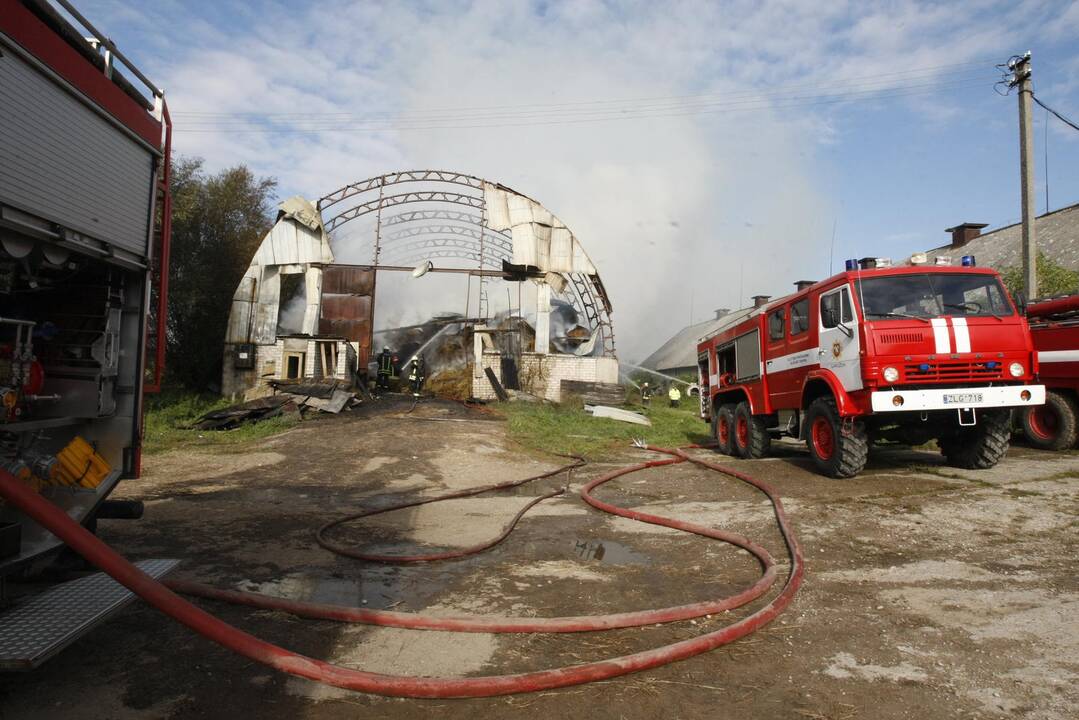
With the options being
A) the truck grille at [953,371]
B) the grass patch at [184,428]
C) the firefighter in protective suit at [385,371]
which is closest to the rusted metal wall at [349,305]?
the firefighter in protective suit at [385,371]

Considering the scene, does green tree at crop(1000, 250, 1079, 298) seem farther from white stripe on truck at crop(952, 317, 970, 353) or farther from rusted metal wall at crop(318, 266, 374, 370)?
rusted metal wall at crop(318, 266, 374, 370)

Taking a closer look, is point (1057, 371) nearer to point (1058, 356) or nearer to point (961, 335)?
Answer: point (1058, 356)

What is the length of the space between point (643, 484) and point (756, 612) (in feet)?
17.2

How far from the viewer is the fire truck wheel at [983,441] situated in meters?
7.89

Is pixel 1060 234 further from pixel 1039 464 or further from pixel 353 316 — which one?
pixel 353 316

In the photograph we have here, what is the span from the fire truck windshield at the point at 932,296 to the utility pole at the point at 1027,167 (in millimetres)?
6949

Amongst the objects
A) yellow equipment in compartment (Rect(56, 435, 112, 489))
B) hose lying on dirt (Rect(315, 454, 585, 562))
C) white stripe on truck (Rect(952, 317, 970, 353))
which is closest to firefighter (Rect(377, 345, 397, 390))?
hose lying on dirt (Rect(315, 454, 585, 562))

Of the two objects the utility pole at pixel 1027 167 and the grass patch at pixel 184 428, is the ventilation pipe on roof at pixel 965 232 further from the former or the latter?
the grass patch at pixel 184 428

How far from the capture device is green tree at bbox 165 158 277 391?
23156 millimetres

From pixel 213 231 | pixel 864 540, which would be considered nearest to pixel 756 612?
pixel 864 540

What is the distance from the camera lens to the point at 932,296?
7.75 metres

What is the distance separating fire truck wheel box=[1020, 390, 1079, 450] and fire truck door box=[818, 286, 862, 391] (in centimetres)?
477

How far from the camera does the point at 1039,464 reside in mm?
8516

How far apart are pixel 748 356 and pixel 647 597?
747 centimetres
